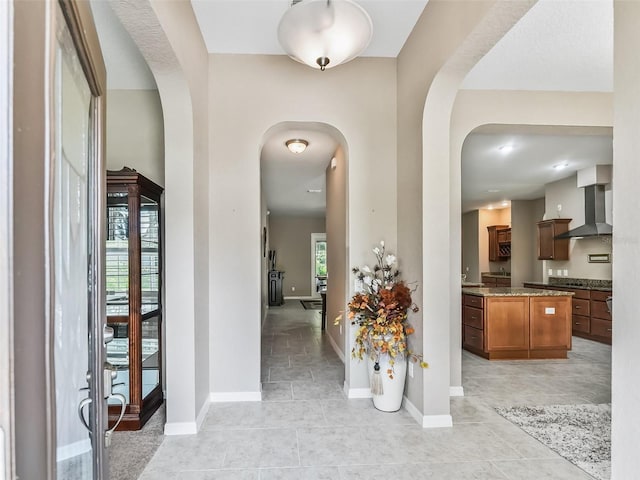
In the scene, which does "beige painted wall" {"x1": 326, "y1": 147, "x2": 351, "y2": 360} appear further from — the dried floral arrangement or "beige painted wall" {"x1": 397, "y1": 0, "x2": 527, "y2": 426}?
"beige painted wall" {"x1": 397, "y1": 0, "x2": 527, "y2": 426}

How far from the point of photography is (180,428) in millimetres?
2672

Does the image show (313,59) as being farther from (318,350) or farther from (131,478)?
(318,350)

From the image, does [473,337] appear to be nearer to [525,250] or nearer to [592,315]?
[592,315]

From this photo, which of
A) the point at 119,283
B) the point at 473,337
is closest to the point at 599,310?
the point at 473,337

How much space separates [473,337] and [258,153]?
3.65 metres

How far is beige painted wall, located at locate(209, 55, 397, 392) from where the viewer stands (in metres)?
3.26

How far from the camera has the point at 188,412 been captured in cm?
269

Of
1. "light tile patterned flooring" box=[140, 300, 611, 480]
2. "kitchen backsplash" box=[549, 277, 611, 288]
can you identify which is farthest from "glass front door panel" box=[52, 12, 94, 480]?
"kitchen backsplash" box=[549, 277, 611, 288]

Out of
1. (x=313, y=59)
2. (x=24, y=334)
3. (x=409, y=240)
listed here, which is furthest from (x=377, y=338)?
(x=24, y=334)

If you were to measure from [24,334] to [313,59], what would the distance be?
2.14m

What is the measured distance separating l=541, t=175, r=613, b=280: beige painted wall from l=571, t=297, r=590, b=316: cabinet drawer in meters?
0.51

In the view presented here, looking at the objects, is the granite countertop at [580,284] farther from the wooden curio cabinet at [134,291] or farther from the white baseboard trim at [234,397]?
the wooden curio cabinet at [134,291]

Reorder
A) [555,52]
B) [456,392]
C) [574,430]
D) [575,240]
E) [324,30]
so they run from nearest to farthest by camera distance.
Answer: [324,30]
[574,430]
[555,52]
[456,392]
[575,240]

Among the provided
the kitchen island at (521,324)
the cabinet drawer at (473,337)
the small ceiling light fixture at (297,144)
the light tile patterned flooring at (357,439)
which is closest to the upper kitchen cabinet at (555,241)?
the kitchen island at (521,324)
